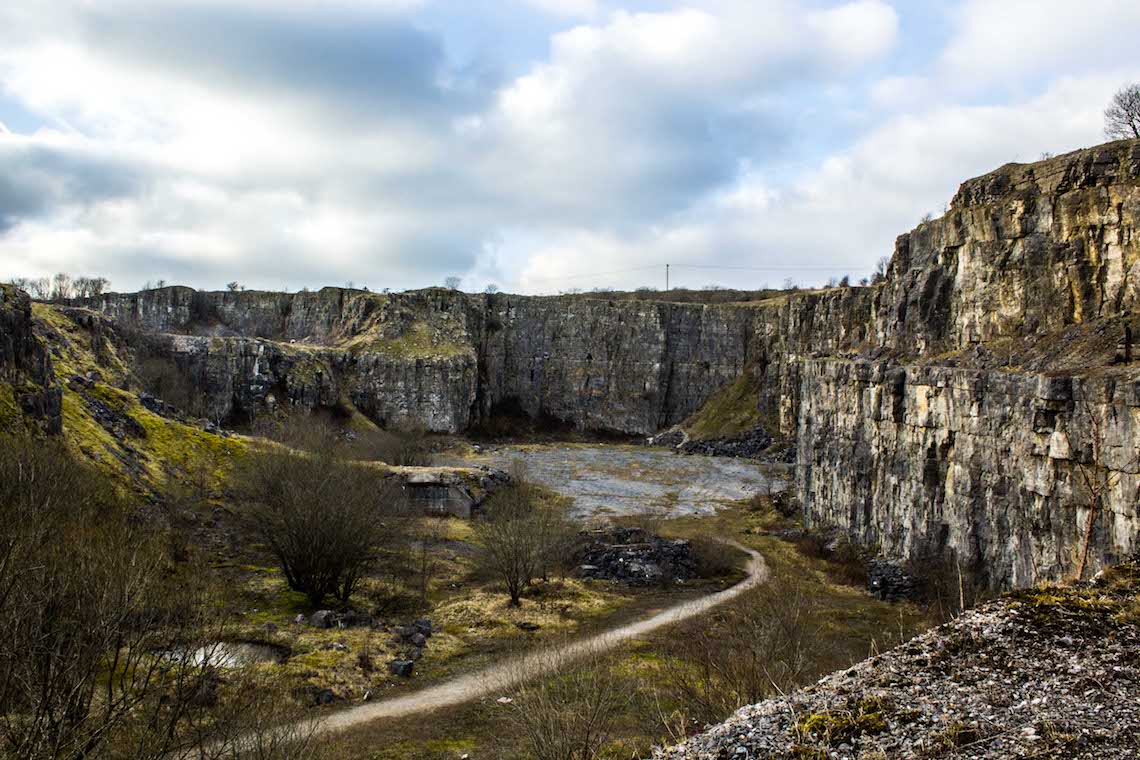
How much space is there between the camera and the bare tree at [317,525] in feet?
93.2

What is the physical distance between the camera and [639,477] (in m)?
64.6

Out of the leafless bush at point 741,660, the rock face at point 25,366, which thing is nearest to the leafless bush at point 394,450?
the rock face at point 25,366

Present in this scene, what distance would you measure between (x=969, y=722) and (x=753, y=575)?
3172cm

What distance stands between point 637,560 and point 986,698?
31817 mm

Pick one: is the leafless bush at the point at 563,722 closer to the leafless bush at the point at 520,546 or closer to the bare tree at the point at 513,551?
the bare tree at the point at 513,551

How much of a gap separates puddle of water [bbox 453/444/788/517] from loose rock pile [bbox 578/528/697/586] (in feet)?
27.9

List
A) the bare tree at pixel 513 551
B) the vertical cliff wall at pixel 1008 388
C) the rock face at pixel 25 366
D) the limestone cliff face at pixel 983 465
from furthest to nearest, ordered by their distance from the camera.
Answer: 1. the bare tree at pixel 513 551
2. the rock face at pixel 25 366
3. the vertical cliff wall at pixel 1008 388
4. the limestone cliff face at pixel 983 465

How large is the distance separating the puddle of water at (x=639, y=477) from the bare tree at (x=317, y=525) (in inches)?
810

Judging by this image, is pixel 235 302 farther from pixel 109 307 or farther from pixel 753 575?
pixel 753 575

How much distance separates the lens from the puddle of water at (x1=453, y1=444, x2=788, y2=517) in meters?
53.2

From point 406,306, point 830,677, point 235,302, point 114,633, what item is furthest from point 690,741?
point 235,302

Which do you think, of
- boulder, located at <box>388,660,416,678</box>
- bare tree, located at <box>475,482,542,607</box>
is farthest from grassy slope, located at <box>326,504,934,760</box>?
bare tree, located at <box>475,482,542,607</box>

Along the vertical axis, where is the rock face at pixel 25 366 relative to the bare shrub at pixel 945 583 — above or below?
above

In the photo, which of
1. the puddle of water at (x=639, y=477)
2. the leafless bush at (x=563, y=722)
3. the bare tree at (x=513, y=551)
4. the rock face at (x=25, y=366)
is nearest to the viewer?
the leafless bush at (x=563, y=722)
